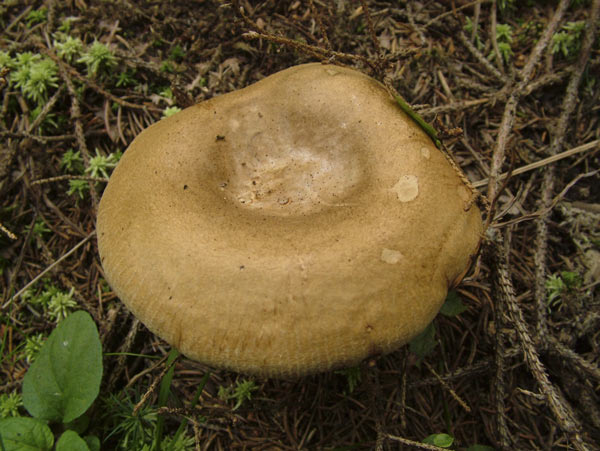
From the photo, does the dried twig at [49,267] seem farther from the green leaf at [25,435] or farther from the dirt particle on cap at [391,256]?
the dirt particle on cap at [391,256]

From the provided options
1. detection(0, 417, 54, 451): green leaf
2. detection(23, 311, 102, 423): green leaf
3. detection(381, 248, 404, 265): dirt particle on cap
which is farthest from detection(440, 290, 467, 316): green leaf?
detection(0, 417, 54, 451): green leaf

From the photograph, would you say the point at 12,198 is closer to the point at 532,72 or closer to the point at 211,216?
the point at 211,216

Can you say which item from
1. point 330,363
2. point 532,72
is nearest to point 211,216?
point 330,363

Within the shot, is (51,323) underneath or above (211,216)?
underneath

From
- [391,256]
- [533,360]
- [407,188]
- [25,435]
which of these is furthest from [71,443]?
[533,360]

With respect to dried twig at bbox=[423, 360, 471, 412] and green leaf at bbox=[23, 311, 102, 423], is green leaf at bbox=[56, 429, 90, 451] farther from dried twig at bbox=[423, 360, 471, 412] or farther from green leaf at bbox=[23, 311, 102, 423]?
dried twig at bbox=[423, 360, 471, 412]

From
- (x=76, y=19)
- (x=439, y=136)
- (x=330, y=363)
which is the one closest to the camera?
(x=330, y=363)
